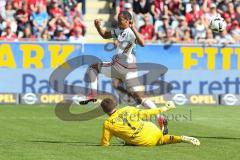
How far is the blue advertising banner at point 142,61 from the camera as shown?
85.3 feet

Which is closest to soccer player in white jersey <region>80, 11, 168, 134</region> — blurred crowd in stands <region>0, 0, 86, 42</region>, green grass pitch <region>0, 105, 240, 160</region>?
green grass pitch <region>0, 105, 240, 160</region>

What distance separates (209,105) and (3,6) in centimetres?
807

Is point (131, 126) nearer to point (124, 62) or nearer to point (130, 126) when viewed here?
point (130, 126)

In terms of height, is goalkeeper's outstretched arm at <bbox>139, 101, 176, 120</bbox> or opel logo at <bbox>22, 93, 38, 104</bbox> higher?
goalkeeper's outstretched arm at <bbox>139, 101, 176, 120</bbox>

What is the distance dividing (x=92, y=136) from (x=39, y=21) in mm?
12504

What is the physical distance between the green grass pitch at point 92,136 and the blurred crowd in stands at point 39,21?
3.45m

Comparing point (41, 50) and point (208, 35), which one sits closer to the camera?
point (41, 50)

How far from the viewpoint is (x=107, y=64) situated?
15945 millimetres

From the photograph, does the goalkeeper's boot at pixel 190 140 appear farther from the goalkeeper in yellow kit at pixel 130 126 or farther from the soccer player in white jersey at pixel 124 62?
the soccer player in white jersey at pixel 124 62

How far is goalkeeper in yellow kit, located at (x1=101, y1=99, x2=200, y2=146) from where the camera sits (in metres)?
13.1

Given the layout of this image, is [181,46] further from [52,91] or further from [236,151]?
[236,151]

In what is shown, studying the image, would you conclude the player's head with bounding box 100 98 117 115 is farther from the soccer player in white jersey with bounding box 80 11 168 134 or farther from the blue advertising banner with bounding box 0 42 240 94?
the blue advertising banner with bounding box 0 42 240 94

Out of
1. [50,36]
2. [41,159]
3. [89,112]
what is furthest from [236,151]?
[50,36]

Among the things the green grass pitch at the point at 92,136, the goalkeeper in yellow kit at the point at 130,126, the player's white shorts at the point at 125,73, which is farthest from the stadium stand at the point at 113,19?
the goalkeeper in yellow kit at the point at 130,126
